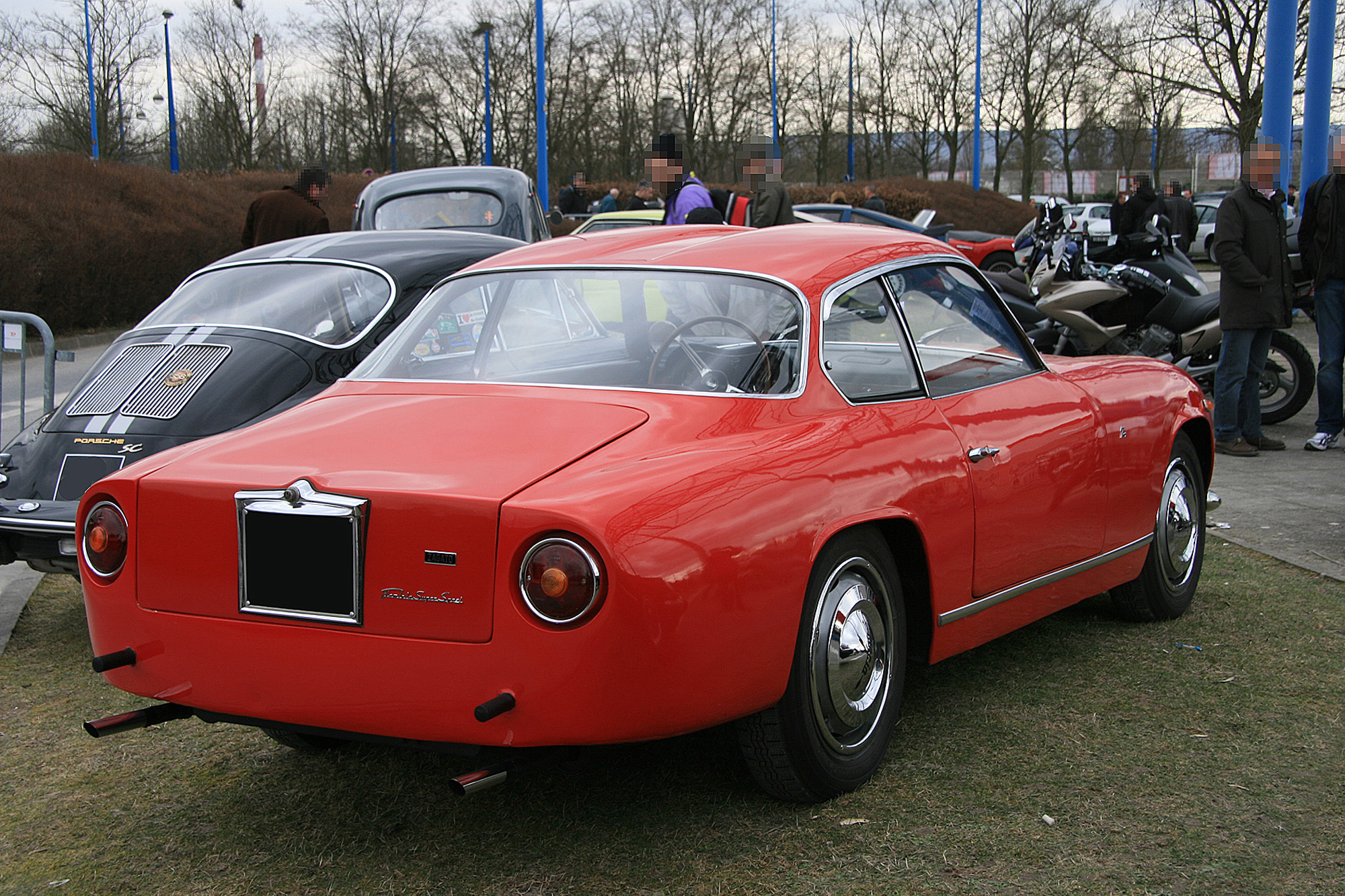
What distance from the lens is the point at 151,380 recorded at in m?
5.42

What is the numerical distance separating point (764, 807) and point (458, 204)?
30.1 feet

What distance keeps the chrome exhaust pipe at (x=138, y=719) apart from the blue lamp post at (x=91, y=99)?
3610 centimetres

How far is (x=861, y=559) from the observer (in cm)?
323

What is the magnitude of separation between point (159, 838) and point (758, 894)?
5.06ft

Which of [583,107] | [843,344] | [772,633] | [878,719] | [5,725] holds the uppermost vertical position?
[583,107]

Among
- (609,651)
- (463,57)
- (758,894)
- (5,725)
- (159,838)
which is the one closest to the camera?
(609,651)

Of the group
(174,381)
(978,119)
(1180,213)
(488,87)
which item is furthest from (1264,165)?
(978,119)

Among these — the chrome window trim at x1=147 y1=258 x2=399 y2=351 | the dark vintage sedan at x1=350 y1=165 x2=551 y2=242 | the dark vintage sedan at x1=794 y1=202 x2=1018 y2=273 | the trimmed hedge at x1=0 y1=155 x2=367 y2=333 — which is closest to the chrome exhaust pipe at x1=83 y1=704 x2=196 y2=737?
the chrome window trim at x1=147 y1=258 x2=399 y2=351

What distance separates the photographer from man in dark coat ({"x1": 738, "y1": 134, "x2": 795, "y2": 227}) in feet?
27.7

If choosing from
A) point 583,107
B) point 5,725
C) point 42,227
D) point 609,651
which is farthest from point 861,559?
point 583,107

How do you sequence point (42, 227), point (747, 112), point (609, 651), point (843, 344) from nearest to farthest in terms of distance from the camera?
point (609, 651) → point (843, 344) → point (42, 227) → point (747, 112)

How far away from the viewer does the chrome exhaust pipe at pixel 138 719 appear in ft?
9.72

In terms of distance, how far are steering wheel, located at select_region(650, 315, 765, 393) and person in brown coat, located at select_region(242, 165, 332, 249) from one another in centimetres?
701

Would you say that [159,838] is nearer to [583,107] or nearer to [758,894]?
[758,894]
